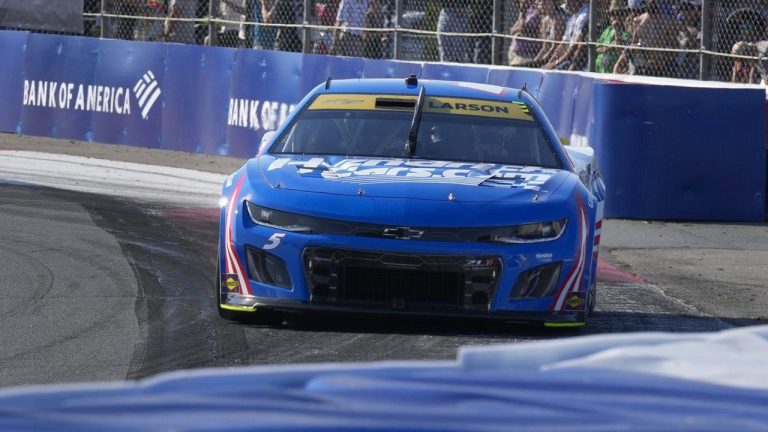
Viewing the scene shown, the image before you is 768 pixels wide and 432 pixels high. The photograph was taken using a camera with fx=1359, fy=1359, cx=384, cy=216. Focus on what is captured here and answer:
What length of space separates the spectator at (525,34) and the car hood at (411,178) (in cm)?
820

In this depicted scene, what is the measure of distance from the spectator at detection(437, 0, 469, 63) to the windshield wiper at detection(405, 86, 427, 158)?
26.9 feet

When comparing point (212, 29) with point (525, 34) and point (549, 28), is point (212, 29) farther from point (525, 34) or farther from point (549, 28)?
point (549, 28)

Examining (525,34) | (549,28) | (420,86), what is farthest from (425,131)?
(525,34)

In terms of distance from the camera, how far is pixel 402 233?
6.67 m

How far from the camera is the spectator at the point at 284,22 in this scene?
18047 millimetres

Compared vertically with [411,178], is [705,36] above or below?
above

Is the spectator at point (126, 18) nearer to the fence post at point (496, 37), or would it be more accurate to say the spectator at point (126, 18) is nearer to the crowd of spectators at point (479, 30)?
the crowd of spectators at point (479, 30)

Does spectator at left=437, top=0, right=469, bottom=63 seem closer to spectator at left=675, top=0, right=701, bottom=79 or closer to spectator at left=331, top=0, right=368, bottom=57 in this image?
spectator at left=331, top=0, right=368, bottom=57

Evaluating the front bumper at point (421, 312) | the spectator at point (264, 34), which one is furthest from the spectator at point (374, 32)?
the front bumper at point (421, 312)

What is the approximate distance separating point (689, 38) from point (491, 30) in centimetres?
274

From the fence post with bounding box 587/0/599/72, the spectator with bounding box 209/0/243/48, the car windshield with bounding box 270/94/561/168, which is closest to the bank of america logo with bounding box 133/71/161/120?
the spectator with bounding box 209/0/243/48

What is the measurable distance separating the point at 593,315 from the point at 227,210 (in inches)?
91.0

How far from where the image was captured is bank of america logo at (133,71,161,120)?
59.9 ft

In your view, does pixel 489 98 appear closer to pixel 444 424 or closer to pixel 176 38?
pixel 444 424
